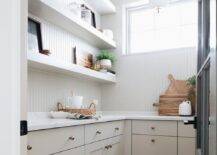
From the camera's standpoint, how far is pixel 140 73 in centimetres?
353

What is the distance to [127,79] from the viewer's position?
3580 mm

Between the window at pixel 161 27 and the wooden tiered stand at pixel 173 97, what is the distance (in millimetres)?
558

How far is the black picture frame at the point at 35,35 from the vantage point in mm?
2240

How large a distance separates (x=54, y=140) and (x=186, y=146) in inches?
62.8

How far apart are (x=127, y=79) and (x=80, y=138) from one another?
5.53 ft

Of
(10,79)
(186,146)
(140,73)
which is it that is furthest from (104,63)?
(10,79)

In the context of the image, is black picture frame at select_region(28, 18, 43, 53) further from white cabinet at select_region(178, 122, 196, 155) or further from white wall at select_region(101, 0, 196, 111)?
white cabinet at select_region(178, 122, 196, 155)

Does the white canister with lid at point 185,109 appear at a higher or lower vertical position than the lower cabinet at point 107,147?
higher

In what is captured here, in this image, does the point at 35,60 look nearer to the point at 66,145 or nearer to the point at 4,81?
the point at 66,145

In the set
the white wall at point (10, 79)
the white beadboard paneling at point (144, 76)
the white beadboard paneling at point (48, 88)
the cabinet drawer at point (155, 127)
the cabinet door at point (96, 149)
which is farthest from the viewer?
the white beadboard paneling at point (144, 76)

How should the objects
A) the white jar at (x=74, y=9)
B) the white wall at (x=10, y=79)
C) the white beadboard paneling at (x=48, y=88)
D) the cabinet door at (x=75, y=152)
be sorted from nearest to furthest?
the white wall at (x=10, y=79), the cabinet door at (x=75, y=152), the white beadboard paneling at (x=48, y=88), the white jar at (x=74, y=9)

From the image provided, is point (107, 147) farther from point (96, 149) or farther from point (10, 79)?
point (10, 79)

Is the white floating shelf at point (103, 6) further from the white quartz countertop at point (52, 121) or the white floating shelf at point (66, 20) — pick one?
the white quartz countertop at point (52, 121)

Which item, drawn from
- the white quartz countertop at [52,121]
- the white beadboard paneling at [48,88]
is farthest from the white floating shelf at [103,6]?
the white quartz countertop at [52,121]
